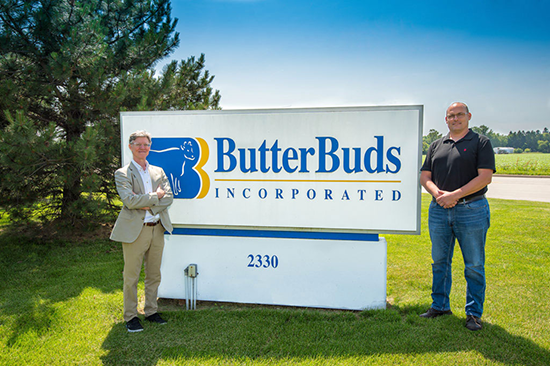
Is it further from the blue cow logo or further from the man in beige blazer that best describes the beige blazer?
the blue cow logo

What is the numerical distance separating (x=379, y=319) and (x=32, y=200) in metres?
5.87

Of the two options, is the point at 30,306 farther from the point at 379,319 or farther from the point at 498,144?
the point at 498,144

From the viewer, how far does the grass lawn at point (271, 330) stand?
265cm

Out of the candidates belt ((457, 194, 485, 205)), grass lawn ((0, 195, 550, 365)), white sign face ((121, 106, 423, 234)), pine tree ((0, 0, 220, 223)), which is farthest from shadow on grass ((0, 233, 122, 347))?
belt ((457, 194, 485, 205))

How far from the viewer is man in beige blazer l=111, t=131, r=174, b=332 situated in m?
2.96

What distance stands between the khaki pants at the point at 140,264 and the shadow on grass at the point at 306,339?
21 centimetres

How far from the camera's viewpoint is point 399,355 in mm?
2664

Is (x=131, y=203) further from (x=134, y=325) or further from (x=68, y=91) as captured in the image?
(x=68, y=91)

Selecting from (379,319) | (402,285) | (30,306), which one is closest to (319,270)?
(379,319)

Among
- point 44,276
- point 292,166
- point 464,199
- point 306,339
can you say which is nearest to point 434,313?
point 464,199

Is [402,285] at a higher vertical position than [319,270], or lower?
lower

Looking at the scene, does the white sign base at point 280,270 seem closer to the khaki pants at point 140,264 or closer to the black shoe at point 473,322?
the khaki pants at point 140,264

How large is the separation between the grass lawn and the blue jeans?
294 millimetres

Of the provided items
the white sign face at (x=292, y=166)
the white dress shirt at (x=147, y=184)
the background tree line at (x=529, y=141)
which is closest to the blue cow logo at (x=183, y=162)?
the white sign face at (x=292, y=166)
